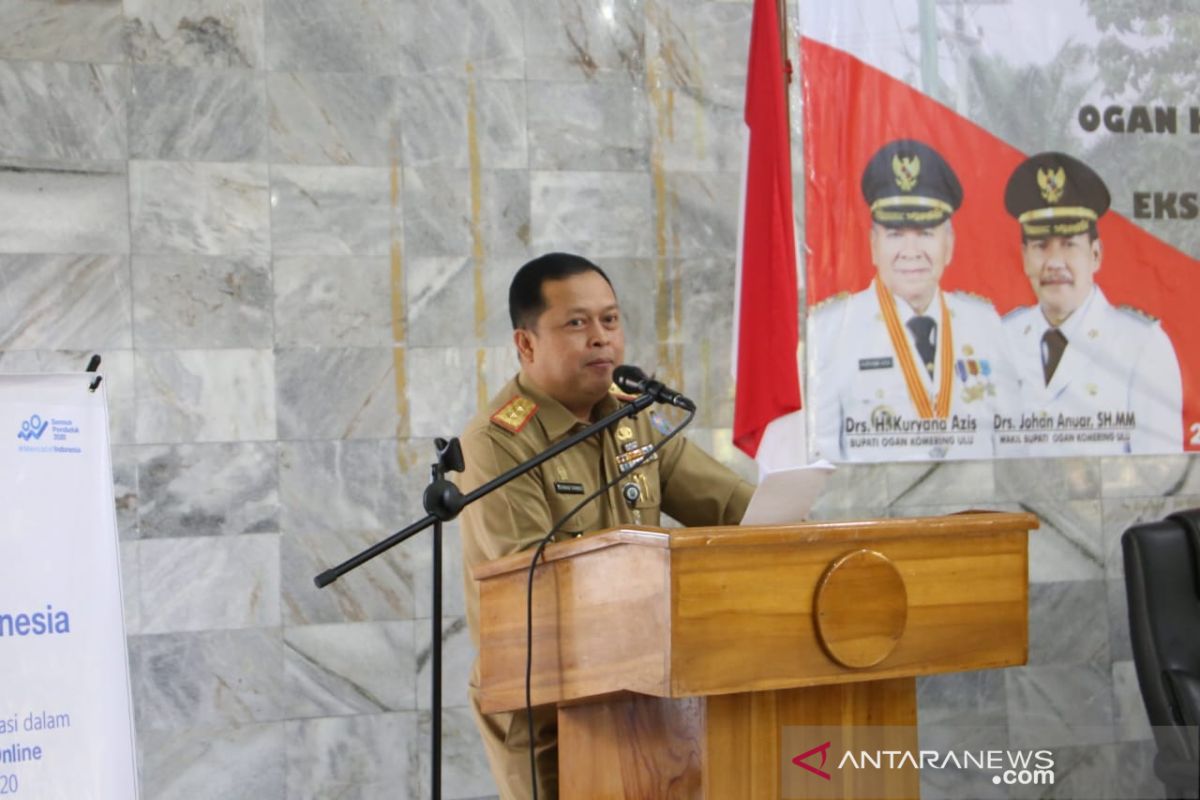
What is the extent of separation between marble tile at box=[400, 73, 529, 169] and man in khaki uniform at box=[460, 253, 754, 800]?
1418mm

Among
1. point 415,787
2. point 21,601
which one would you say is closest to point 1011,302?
point 415,787

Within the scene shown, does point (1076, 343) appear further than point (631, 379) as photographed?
Yes

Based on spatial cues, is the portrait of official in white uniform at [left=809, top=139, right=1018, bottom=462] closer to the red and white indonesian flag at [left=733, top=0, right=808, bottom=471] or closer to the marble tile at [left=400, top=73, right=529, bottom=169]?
the red and white indonesian flag at [left=733, top=0, right=808, bottom=471]

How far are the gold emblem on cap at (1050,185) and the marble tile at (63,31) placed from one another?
329 cm

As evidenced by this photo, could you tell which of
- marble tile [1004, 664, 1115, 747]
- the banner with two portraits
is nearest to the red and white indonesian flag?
the banner with two portraits

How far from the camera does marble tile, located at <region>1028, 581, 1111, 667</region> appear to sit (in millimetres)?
4980

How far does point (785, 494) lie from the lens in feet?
7.80

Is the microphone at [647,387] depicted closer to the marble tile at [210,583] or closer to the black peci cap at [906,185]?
the marble tile at [210,583]

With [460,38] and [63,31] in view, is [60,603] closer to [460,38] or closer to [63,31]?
[63,31]

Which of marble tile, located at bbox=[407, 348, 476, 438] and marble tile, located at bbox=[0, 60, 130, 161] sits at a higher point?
marble tile, located at bbox=[0, 60, 130, 161]

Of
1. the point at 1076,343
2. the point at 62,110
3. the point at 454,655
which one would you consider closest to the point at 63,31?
the point at 62,110

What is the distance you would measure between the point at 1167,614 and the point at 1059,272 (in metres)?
2.27

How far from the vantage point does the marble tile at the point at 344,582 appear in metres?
4.47

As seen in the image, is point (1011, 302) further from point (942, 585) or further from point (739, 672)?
point (739, 672)
